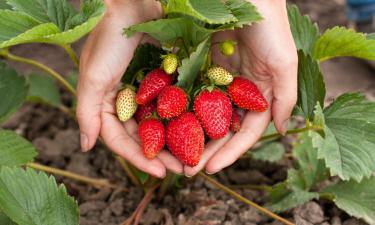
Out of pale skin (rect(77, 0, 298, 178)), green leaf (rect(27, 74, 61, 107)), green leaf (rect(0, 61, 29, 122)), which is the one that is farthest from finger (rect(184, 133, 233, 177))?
green leaf (rect(27, 74, 61, 107))

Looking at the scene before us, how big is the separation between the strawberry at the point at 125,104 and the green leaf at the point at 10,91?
0.96 feet

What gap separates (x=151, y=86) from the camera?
1.21 meters

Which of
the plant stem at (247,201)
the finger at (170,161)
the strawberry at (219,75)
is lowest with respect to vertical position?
the plant stem at (247,201)

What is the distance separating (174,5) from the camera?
1.04 m

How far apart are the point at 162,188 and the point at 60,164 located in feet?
1.10

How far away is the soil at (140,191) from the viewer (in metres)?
1.36

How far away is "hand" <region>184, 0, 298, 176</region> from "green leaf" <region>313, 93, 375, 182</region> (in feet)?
0.32

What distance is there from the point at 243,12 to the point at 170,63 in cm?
18

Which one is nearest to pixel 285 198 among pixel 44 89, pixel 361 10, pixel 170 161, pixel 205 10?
pixel 170 161

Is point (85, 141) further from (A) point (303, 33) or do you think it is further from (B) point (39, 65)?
(A) point (303, 33)

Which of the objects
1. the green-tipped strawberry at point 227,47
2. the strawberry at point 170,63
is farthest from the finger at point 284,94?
the strawberry at point 170,63

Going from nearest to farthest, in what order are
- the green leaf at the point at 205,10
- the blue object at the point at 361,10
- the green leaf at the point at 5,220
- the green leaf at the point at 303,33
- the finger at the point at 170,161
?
the green leaf at the point at 205,10
the green leaf at the point at 5,220
the finger at the point at 170,161
the green leaf at the point at 303,33
the blue object at the point at 361,10

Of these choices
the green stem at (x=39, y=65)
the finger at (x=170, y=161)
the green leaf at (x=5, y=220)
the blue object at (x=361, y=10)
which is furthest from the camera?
the blue object at (x=361, y=10)

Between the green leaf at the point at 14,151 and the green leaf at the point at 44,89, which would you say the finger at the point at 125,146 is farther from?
the green leaf at the point at 44,89
